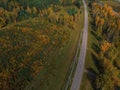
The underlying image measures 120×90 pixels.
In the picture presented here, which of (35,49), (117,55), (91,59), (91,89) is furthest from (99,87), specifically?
(35,49)

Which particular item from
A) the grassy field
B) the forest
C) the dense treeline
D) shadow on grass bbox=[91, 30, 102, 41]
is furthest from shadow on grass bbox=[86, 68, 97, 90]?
shadow on grass bbox=[91, 30, 102, 41]

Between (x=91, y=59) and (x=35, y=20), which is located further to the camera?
(x=35, y=20)

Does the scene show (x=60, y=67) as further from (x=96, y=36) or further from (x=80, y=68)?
(x=96, y=36)

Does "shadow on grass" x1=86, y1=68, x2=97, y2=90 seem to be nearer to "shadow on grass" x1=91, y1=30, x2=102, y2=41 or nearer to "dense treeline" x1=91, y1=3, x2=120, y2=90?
"dense treeline" x1=91, y1=3, x2=120, y2=90

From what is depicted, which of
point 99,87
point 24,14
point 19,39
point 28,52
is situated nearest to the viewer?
point 99,87

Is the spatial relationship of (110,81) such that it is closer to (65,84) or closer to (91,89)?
(91,89)

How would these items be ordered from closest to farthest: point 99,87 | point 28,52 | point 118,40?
point 99,87
point 28,52
point 118,40
